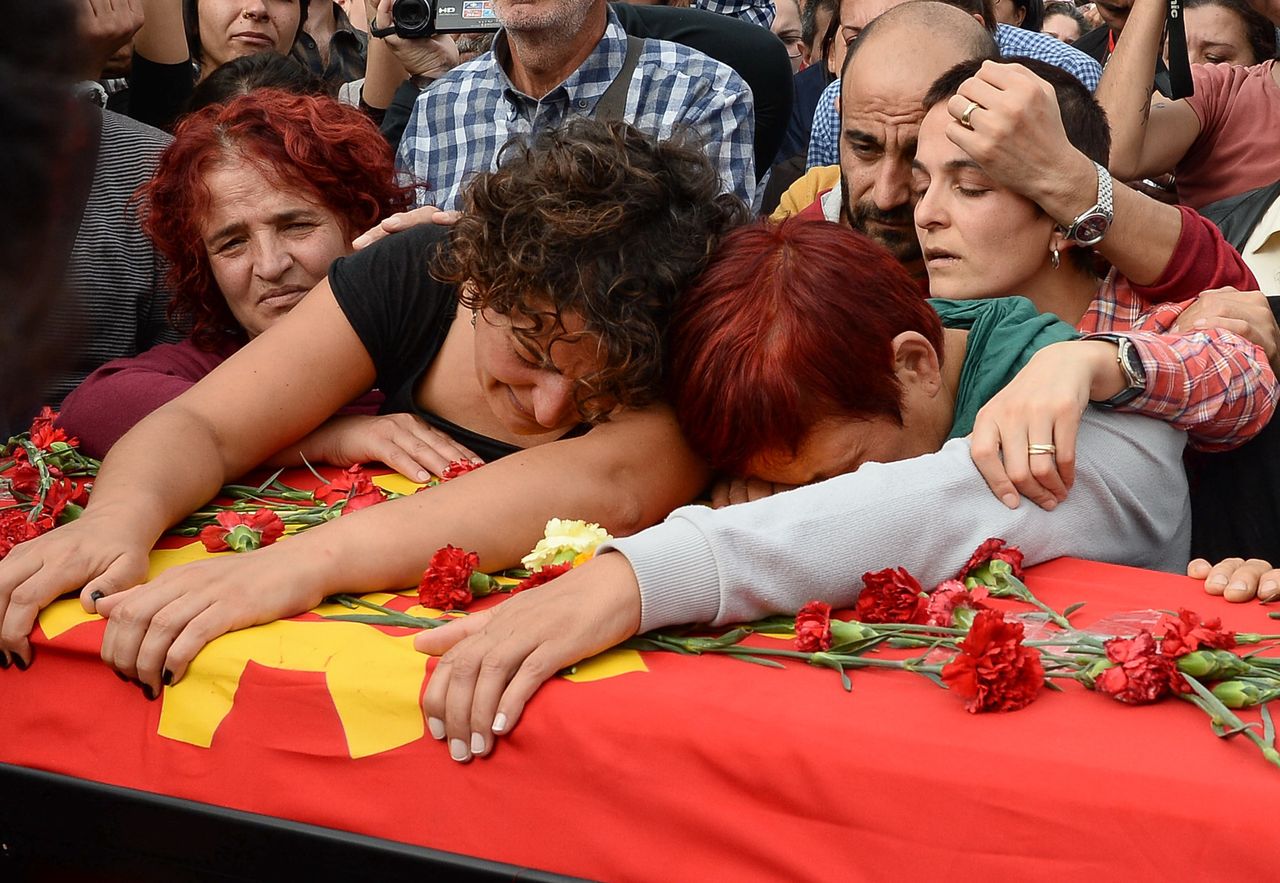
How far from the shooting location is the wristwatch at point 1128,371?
182cm

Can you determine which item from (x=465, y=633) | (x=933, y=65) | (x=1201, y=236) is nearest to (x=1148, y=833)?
(x=465, y=633)

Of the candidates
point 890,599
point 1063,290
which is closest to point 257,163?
point 1063,290

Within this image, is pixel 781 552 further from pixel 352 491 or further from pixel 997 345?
pixel 352 491

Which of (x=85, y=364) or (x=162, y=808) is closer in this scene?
(x=162, y=808)

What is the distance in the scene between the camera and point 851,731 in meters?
1.31

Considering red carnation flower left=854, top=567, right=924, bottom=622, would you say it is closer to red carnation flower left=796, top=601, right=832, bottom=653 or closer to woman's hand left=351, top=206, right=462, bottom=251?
red carnation flower left=796, top=601, right=832, bottom=653

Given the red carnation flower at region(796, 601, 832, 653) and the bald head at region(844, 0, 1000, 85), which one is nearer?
the red carnation flower at region(796, 601, 832, 653)

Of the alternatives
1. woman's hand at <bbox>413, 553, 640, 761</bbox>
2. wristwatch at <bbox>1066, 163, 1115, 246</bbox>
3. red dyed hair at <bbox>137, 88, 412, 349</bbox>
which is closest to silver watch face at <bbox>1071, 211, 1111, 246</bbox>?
wristwatch at <bbox>1066, 163, 1115, 246</bbox>

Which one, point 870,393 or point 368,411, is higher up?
point 870,393

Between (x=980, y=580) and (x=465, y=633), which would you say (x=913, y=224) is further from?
(x=465, y=633)

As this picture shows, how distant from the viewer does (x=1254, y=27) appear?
13.6 feet

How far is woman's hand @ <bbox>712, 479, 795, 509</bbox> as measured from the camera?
193 centimetres

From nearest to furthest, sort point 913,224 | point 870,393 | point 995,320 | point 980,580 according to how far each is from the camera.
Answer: point 980,580, point 870,393, point 995,320, point 913,224

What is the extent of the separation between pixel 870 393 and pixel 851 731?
621 mm
